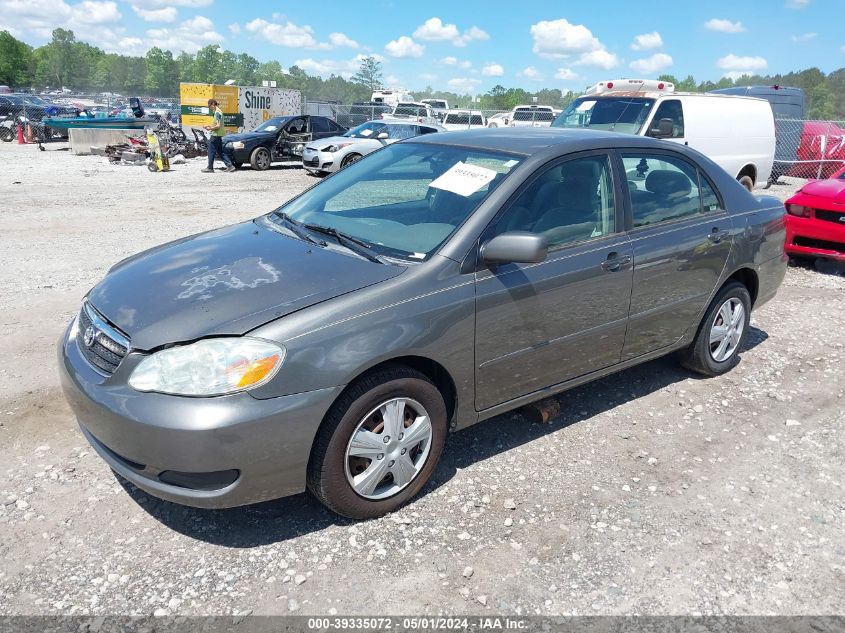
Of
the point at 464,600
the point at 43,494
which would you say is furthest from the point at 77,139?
the point at 464,600

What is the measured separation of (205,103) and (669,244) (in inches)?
1118

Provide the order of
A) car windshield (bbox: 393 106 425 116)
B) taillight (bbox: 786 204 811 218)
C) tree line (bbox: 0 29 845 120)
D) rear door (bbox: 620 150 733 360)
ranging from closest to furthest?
rear door (bbox: 620 150 733 360) < taillight (bbox: 786 204 811 218) < car windshield (bbox: 393 106 425 116) < tree line (bbox: 0 29 845 120)

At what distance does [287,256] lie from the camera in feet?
11.0

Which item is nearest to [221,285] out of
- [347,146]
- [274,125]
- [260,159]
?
[347,146]

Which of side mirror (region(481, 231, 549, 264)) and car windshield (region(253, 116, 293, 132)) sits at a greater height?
car windshield (region(253, 116, 293, 132))

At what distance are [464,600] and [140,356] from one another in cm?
168

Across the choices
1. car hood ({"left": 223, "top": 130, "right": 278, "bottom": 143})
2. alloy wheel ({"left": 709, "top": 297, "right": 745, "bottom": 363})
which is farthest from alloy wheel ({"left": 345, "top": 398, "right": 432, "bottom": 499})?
car hood ({"left": 223, "top": 130, "right": 278, "bottom": 143})

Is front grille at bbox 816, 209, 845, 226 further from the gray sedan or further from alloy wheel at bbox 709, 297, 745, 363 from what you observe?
the gray sedan

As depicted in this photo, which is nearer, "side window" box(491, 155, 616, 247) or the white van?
"side window" box(491, 155, 616, 247)

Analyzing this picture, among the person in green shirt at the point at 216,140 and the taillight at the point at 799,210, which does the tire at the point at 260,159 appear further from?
the taillight at the point at 799,210

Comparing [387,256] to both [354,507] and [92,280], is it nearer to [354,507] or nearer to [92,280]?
[354,507]

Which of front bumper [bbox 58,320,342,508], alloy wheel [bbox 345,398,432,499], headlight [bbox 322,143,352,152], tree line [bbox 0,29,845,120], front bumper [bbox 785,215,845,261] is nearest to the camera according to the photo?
front bumper [bbox 58,320,342,508]

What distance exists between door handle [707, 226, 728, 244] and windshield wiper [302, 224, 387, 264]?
2.43m

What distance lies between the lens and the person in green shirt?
17844 millimetres
